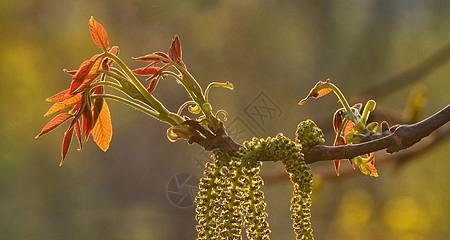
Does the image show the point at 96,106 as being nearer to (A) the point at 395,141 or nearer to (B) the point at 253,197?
(B) the point at 253,197

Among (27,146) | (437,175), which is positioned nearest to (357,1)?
(437,175)

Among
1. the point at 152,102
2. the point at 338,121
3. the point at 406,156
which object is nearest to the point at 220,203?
the point at 152,102

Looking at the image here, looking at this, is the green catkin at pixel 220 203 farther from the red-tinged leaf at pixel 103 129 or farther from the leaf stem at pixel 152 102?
the red-tinged leaf at pixel 103 129

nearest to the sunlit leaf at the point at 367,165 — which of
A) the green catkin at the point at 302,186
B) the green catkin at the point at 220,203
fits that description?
the green catkin at the point at 302,186

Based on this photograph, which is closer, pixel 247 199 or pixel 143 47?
pixel 247 199

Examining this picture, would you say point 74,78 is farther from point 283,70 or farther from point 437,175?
point 283,70
